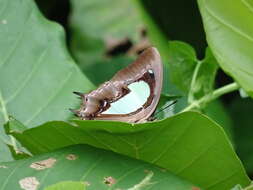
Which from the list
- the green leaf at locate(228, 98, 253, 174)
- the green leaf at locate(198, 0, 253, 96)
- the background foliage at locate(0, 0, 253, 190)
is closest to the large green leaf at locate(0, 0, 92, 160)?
the background foliage at locate(0, 0, 253, 190)

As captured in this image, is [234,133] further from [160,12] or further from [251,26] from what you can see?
[251,26]

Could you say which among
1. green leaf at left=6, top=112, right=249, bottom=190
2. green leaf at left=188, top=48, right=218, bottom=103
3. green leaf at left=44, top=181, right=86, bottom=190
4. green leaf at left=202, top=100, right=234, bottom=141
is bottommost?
green leaf at left=202, top=100, right=234, bottom=141

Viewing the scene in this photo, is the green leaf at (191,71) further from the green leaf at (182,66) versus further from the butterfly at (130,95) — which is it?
the butterfly at (130,95)

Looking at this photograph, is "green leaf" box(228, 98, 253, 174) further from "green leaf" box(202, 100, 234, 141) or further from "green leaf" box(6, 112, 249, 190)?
"green leaf" box(6, 112, 249, 190)

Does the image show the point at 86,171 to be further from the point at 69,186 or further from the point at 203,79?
the point at 203,79

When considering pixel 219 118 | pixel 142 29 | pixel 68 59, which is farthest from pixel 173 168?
pixel 142 29
